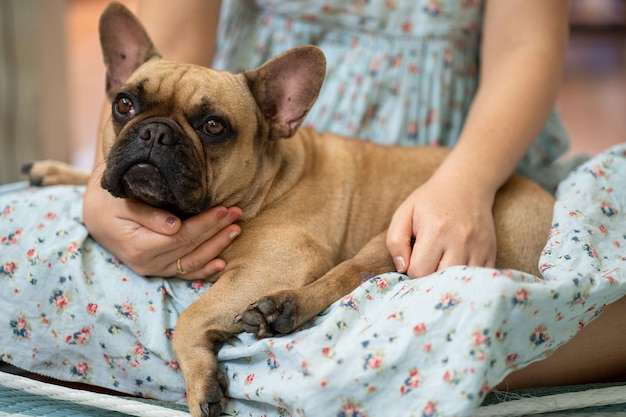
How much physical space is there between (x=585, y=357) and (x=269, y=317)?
21.2 inches

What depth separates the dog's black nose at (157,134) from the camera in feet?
3.70

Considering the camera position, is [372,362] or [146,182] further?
[146,182]

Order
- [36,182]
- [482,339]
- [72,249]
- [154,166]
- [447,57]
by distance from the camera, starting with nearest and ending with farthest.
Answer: [482,339]
[154,166]
[72,249]
[36,182]
[447,57]

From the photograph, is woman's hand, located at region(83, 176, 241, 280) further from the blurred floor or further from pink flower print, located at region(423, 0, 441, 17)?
the blurred floor

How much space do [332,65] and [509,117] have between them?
53 centimetres

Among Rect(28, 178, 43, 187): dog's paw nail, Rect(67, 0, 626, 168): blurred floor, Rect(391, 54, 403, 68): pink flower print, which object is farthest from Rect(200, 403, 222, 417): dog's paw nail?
Rect(67, 0, 626, 168): blurred floor

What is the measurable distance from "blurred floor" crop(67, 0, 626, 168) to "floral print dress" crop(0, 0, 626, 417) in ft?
5.32

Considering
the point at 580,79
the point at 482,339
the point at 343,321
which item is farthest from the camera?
the point at 580,79

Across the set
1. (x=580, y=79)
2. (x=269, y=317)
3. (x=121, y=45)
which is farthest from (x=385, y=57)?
(x=580, y=79)

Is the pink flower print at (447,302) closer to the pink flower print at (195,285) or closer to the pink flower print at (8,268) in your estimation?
the pink flower print at (195,285)

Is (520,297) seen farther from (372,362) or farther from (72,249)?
(72,249)

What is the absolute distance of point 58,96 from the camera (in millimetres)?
3156

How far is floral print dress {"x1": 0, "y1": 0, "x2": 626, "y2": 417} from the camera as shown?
0.90 m

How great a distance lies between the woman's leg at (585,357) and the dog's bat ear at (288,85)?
0.62 metres
